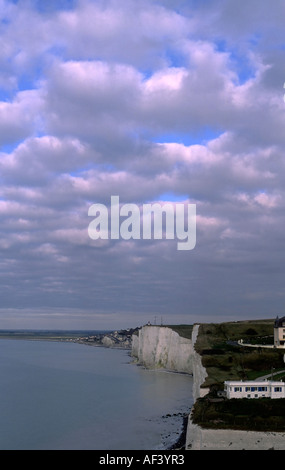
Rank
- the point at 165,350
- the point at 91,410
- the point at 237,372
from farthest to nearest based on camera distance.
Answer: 1. the point at 165,350
2. the point at 91,410
3. the point at 237,372

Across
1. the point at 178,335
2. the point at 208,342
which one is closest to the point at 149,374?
the point at 178,335

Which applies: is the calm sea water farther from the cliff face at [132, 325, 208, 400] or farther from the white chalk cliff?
the cliff face at [132, 325, 208, 400]

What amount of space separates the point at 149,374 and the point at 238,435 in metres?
64.1

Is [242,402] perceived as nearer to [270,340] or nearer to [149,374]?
[270,340]

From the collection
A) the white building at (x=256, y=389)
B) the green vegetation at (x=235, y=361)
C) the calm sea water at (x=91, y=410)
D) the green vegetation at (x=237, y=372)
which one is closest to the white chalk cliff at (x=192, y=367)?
the green vegetation at (x=237, y=372)

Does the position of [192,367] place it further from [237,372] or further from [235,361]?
[237,372]

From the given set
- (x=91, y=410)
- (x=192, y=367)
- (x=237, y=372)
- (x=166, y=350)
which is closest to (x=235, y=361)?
(x=237, y=372)

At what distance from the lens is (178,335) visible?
102 m

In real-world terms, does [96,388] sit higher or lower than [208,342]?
lower

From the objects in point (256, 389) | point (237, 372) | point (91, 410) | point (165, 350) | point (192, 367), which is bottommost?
point (192, 367)

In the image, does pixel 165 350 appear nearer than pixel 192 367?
No

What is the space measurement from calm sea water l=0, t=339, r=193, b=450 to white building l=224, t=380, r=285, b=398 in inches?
279

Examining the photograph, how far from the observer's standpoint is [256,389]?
39438 mm

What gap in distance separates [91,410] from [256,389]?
21.5 m
